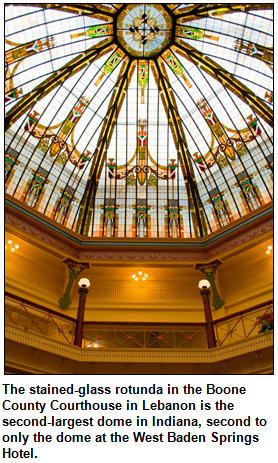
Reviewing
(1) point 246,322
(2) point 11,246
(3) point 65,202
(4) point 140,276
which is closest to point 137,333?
(1) point 246,322

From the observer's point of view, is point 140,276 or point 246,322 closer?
point 246,322

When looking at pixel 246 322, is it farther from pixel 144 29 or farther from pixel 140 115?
pixel 144 29

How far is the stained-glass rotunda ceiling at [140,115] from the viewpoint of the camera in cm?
1582

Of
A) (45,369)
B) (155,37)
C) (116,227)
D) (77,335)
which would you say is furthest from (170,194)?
(45,369)

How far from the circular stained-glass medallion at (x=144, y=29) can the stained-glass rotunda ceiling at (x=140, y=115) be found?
48 mm

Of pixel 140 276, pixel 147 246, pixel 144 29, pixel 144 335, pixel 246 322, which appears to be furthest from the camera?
pixel 140 276

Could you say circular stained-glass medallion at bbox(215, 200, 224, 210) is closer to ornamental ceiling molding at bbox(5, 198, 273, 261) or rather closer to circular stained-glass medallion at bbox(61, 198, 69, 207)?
ornamental ceiling molding at bbox(5, 198, 273, 261)

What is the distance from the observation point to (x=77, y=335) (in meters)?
13.2

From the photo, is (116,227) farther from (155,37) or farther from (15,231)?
(155,37)

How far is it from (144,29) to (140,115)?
13.3 feet

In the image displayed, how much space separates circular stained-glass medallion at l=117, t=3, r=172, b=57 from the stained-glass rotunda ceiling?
1.9 inches

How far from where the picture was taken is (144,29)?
1688cm

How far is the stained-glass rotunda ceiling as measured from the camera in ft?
51.9

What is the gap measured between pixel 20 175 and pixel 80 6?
798cm
